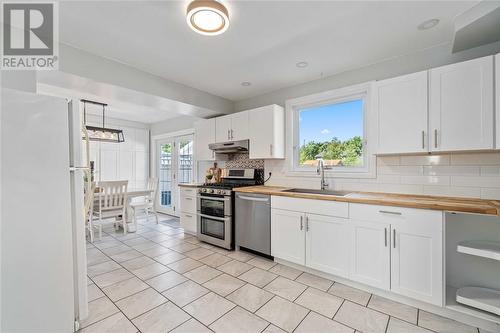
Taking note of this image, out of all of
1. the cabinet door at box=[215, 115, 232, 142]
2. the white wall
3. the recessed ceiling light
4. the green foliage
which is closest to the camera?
the recessed ceiling light

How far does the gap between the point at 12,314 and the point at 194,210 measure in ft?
8.79

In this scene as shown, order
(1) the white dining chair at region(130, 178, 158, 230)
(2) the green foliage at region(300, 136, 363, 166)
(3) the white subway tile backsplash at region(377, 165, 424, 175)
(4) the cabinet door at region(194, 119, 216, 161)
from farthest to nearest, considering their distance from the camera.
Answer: (1) the white dining chair at region(130, 178, 158, 230) < (4) the cabinet door at region(194, 119, 216, 161) < (2) the green foliage at region(300, 136, 363, 166) < (3) the white subway tile backsplash at region(377, 165, 424, 175)

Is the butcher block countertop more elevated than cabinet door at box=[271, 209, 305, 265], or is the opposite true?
the butcher block countertop

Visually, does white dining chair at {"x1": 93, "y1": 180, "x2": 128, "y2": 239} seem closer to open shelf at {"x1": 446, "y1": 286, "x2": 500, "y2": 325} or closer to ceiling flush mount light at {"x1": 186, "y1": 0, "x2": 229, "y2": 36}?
ceiling flush mount light at {"x1": 186, "y1": 0, "x2": 229, "y2": 36}

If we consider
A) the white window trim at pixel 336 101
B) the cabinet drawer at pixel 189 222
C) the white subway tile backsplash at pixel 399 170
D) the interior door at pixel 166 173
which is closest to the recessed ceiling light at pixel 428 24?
the white window trim at pixel 336 101

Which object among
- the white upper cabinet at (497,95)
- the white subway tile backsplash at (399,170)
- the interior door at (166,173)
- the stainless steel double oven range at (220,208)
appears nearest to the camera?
the white upper cabinet at (497,95)

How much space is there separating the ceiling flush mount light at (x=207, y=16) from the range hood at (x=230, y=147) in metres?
1.89

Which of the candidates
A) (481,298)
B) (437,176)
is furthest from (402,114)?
(481,298)

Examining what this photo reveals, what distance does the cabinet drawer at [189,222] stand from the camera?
383 cm

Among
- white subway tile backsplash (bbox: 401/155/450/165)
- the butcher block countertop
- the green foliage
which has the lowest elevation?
the butcher block countertop

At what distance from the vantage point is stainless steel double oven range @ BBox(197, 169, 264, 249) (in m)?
3.21

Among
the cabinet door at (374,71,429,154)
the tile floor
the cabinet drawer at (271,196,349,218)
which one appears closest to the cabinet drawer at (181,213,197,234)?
the tile floor

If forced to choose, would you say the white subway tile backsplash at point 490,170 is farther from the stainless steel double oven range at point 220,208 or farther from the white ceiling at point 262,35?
the stainless steel double oven range at point 220,208

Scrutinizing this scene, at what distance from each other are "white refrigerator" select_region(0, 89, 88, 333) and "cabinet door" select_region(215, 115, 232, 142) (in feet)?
7.74
